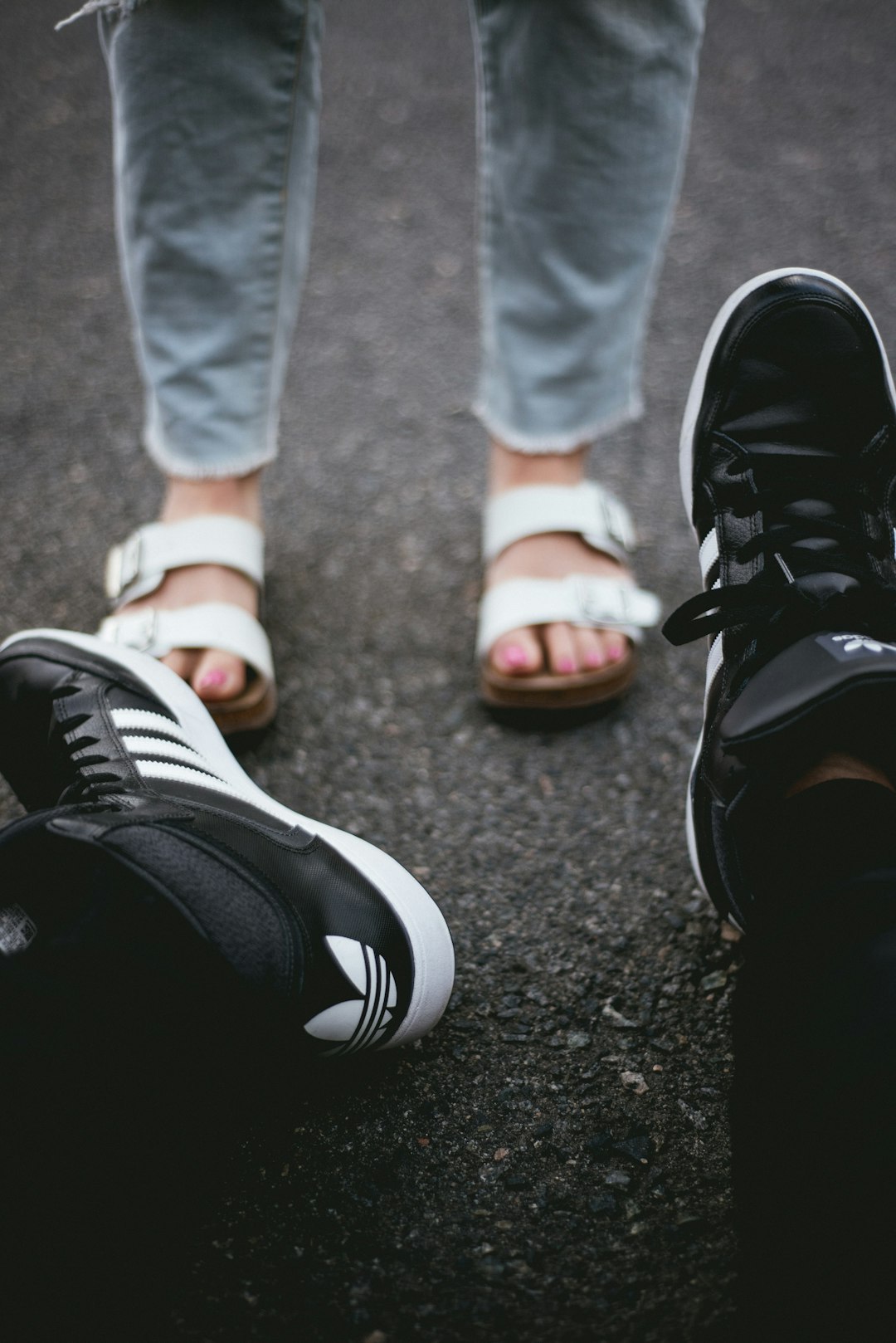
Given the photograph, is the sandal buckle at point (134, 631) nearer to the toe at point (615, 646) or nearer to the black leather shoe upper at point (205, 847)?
the black leather shoe upper at point (205, 847)

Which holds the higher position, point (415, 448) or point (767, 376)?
point (767, 376)

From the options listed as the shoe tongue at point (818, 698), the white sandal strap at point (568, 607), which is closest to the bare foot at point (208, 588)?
the white sandal strap at point (568, 607)

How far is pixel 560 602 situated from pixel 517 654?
0.09 m

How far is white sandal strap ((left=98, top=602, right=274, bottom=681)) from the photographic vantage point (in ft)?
3.44

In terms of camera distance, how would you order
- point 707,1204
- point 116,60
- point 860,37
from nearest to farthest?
A: point 707,1204, point 116,60, point 860,37

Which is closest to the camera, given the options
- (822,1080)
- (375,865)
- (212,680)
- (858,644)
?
(822,1080)

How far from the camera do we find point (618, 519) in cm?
121

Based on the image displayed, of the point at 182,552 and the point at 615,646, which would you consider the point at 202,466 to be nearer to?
the point at 182,552

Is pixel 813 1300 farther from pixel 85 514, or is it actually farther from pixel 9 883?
pixel 85 514

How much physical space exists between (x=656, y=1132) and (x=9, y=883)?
536 millimetres

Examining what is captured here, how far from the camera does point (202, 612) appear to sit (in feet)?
3.51

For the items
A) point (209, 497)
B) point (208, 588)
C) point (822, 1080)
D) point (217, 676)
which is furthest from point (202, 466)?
point (822, 1080)

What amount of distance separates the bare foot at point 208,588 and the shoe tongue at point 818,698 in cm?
56

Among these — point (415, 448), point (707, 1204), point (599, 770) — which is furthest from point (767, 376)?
point (707, 1204)
